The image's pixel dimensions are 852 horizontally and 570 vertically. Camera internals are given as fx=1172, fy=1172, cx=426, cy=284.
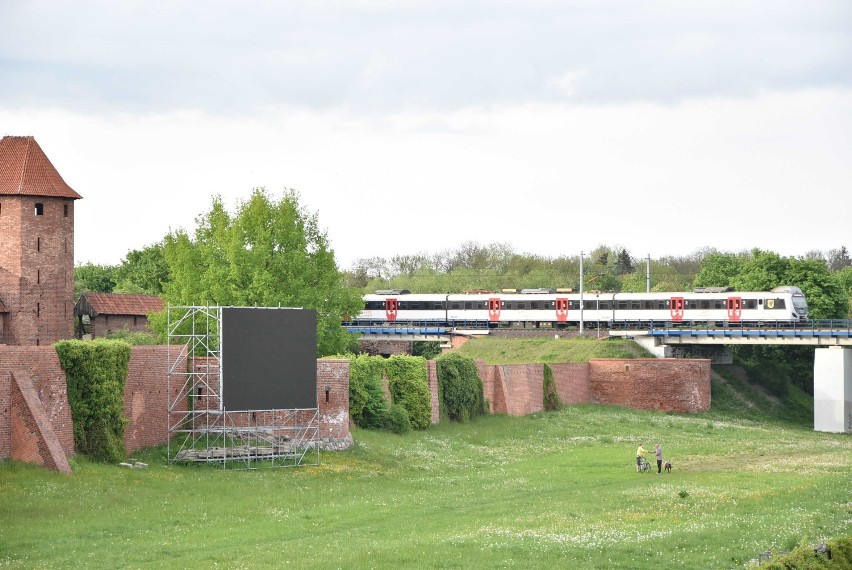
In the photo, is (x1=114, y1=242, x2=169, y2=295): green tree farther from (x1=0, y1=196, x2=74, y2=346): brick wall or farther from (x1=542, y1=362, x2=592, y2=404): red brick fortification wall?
(x1=542, y1=362, x2=592, y2=404): red brick fortification wall

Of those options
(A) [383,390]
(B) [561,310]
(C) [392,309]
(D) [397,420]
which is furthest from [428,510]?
(C) [392,309]

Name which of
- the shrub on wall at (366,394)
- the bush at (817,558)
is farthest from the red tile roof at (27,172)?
the bush at (817,558)

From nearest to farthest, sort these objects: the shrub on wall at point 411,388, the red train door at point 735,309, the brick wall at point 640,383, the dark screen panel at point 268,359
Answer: the dark screen panel at point 268,359, the shrub on wall at point 411,388, the brick wall at point 640,383, the red train door at point 735,309

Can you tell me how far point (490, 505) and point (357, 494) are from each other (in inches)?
162

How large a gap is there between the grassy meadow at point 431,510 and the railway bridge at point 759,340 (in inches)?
795

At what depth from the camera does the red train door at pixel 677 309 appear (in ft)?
257

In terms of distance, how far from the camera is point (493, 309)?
85938 mm

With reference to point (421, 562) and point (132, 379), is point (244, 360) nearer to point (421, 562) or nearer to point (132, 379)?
point (132, 379)

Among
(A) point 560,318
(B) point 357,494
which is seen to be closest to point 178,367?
(B) point 357,494

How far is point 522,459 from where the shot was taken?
143 ft

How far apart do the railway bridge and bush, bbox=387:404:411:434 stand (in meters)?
30.0

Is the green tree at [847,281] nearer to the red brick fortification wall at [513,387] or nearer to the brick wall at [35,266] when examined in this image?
the red brick fortification wall at [513,387]

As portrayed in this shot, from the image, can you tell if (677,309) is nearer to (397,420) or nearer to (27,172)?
(397,420)

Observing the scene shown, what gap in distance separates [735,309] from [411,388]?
114ft
